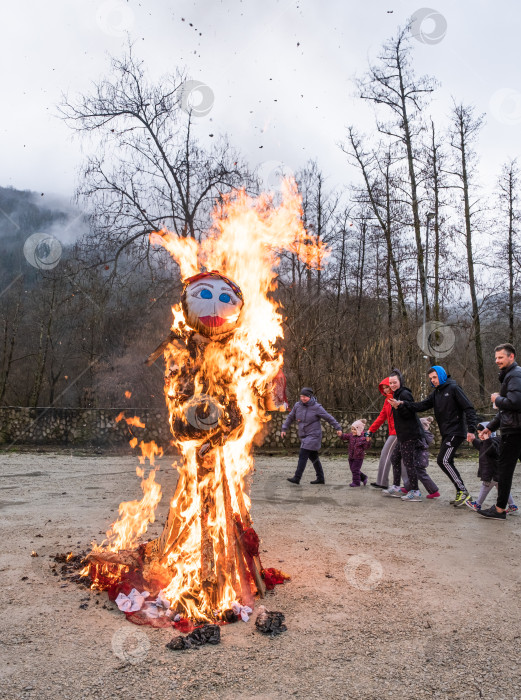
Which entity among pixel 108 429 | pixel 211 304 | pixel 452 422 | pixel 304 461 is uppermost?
pixel 211 304

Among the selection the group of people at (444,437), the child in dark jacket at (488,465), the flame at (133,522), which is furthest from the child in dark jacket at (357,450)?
the flame at (133,522)

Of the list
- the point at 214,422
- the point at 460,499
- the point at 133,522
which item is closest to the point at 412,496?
the point at 460,499

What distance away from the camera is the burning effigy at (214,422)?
4141mm

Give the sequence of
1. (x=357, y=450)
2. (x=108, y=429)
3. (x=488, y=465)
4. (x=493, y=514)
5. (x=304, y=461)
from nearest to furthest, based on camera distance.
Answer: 1. (x=493, y=514)
2. (x=488, y=465)
3. (x=357, y=450)
4. (x=304, y=461)
5. (x=108, y=429)

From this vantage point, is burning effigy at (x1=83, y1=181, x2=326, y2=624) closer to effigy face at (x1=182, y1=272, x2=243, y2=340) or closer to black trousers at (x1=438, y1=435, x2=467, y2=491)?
effigy face at (x1=182, y1=272, x2=243, y2=340)

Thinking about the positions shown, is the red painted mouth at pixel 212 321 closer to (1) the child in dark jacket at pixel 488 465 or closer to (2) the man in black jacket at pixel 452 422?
(1) the child in dark jacket at pixel 488 465

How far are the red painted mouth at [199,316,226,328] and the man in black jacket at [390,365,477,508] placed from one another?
5076mm

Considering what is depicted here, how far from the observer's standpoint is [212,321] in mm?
4266

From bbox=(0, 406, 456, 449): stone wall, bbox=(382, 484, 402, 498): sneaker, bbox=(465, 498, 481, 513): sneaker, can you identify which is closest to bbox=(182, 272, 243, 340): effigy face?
A: bbox=(465, 498, 481, 513): sneaker

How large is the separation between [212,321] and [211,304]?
0.14 m

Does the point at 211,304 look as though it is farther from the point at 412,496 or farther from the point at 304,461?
the point at 304,461

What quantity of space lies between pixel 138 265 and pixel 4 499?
27.8 ft

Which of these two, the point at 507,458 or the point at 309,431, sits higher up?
the point at 309,431

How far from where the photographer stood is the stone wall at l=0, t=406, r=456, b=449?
51.3 ft
